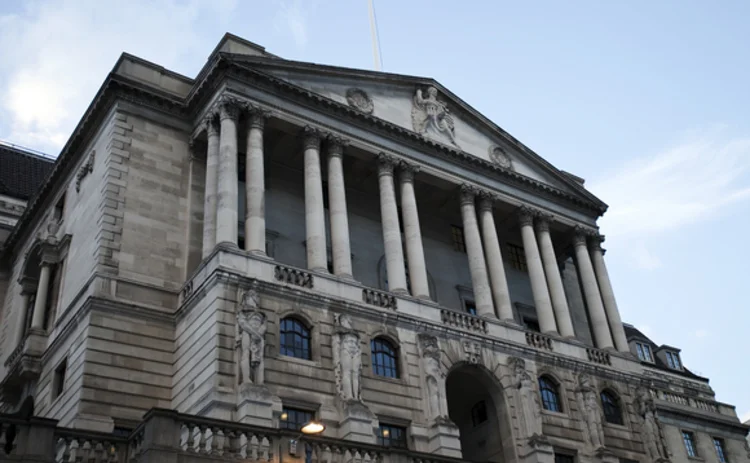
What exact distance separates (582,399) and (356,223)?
14649 millimetres

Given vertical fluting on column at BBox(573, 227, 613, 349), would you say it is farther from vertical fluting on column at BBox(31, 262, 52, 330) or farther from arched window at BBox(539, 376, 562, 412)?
vertical fluting on column at BBox(31, 262, 52, 330)

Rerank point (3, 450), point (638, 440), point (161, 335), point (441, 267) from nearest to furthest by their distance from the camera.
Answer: point (3, 450) → point (161, 335) → point (638, 440) → point (441, 267)

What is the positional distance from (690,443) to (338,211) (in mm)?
29340

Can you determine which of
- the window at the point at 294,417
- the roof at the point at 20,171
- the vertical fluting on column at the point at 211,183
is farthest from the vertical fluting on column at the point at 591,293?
the roof at the point at 20,171

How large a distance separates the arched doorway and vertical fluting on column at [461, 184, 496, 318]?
357 cm

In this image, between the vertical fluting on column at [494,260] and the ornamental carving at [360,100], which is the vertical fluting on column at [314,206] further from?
the vertical fluting on column at [494,260]

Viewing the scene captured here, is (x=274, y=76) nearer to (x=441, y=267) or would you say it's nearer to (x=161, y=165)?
(x=161, y=165)

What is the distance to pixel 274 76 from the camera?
41156mm

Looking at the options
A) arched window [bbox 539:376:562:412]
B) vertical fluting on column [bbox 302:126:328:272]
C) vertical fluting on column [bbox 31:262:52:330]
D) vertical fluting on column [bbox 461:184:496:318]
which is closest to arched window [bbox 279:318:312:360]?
vertical fluting on column [bbox 302:126:328:272]

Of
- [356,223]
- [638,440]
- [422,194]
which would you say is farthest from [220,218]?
[638,440]

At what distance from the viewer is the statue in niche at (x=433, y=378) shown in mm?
36219

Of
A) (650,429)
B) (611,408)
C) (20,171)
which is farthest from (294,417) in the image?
(20,171)

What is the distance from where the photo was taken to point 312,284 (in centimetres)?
3647

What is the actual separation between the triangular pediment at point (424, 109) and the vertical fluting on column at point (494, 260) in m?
3.29
